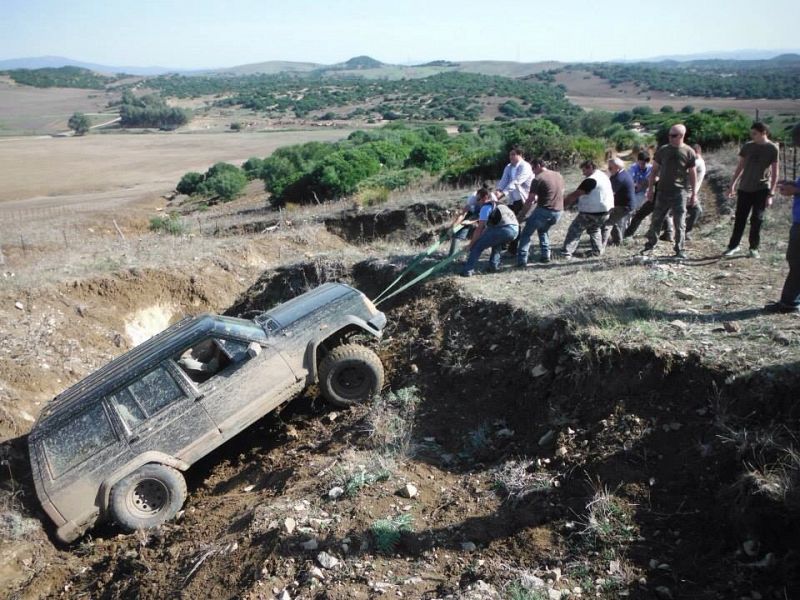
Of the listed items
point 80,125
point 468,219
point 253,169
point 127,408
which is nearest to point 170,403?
point 127,408

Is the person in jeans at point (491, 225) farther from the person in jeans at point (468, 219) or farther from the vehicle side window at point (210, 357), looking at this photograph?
the vehicle side window at point (210, 357)

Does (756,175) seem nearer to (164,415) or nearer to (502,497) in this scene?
(502,497)

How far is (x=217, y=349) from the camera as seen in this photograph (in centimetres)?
647

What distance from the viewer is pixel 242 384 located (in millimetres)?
5957

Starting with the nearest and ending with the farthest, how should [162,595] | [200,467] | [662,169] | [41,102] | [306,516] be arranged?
1. [162,595]
2. [306,516]
3. [200,467]
4. [662,169]
5. [41,102]

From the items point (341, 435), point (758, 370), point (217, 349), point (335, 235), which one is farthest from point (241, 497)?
point (335, 235)

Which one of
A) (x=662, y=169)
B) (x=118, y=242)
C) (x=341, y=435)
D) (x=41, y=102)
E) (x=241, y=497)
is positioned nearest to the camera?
(x=241, y=497)

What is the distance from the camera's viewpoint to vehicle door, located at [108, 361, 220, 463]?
5527 millimetres

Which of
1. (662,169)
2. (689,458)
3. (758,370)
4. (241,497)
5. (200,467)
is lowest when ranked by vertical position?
(200,467)

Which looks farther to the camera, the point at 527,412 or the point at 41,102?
the point at 41,102

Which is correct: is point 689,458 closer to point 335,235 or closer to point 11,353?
point 11,353

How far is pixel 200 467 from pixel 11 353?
377 centimetres

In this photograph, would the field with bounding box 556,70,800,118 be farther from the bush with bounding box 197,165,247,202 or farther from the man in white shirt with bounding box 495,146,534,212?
the man in white shirt with bounding box 495,146,534,212

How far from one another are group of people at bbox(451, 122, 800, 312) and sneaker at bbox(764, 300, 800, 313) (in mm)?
1812
